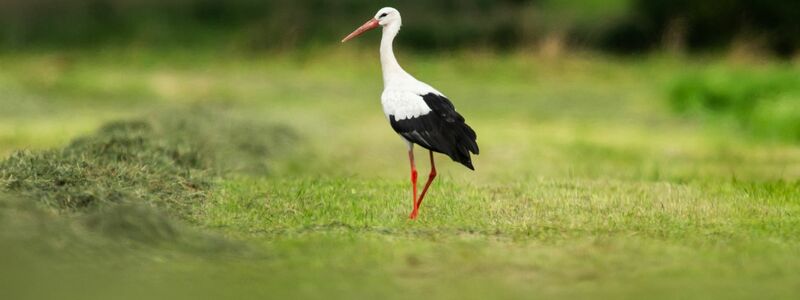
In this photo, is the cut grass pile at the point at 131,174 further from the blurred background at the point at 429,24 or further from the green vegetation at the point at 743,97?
the blurred background at the point at 429,24

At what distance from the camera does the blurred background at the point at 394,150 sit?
6160 mm

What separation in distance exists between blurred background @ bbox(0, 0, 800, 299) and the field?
0.08 feet

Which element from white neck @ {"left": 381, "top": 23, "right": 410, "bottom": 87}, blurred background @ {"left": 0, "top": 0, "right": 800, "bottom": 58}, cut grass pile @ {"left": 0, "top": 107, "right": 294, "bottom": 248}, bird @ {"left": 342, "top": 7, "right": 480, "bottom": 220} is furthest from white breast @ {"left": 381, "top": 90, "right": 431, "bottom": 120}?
blurred background @ {"left": 0, "top": 0, "right": 800, "bottom": 58}

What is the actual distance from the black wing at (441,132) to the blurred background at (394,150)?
0.44m

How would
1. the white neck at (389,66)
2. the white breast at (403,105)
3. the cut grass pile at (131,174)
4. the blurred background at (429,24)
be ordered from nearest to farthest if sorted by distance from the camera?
the cut grass pile at (131,174) → the white breast at (403,105) → the white neck at (389,66) → the blurred background at (429,24)

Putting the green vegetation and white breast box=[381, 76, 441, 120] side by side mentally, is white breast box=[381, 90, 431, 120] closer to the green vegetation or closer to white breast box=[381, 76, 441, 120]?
white breast box=[381, 76, 441, 120]

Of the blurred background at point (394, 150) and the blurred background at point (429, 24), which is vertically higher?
the blurred background at point (429, 24)

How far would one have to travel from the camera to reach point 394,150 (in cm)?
1305

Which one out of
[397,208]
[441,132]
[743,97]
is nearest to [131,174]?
[397,208]

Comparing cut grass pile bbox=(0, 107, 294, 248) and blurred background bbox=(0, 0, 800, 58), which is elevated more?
blurred background bbox=(0, 0, 800, 58)

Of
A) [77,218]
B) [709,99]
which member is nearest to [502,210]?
[77,218]

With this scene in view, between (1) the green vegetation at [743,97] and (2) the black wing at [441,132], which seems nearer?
(2) the black wing at [441,132]

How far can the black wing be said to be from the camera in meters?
7.38

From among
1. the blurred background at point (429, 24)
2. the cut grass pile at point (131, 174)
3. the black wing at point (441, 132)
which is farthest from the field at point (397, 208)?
the blurred background at point (429, 24)
